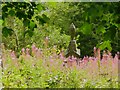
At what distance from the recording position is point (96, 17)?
1017 millimetres

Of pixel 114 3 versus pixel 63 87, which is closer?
pixel 114 3

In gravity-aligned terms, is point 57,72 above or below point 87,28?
below

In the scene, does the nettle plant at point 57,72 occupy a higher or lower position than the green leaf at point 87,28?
lower

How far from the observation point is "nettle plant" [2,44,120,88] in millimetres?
1979

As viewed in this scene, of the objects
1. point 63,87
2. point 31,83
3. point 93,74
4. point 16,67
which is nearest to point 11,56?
point 16,67

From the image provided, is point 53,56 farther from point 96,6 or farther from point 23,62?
point 96,6

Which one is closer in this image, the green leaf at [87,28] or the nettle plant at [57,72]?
the green leaf at [87,28]

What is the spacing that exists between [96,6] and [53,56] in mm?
1159

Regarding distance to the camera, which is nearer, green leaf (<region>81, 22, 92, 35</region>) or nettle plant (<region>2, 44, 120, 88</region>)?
green leaf (<region>81, 22, 92, 35</region>)

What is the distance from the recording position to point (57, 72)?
2053mm

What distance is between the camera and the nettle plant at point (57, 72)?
6.49 ft

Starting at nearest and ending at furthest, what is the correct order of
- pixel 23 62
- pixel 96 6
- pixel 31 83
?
pixel 96 6, pixel 31 83, pixel 23 62

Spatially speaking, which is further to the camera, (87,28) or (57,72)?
(57,72)

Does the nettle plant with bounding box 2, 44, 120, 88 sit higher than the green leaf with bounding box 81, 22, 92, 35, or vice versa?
the green leaf with bounding box 81, 22, 92, 35
